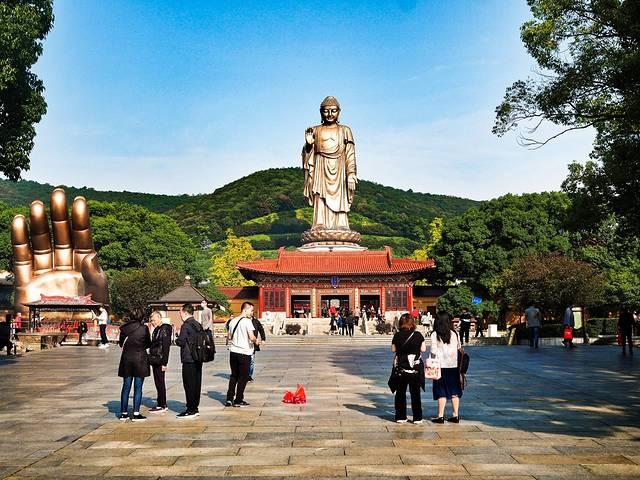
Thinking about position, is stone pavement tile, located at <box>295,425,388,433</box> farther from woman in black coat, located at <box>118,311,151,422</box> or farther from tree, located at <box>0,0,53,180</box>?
tree, located at <box>0,0,53,180</box>

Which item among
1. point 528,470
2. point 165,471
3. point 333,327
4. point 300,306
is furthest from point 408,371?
point 300,306

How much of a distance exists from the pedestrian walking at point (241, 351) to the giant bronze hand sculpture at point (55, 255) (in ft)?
88.0

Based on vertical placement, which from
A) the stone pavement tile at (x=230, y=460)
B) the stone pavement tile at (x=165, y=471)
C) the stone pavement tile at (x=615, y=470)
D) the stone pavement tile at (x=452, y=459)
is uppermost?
the stone pavement tile at (x=230, y=460)

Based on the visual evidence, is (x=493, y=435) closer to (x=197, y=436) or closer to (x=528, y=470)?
(x=528, y=470)

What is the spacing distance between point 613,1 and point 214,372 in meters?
11.6

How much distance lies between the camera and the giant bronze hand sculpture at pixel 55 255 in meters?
36.2

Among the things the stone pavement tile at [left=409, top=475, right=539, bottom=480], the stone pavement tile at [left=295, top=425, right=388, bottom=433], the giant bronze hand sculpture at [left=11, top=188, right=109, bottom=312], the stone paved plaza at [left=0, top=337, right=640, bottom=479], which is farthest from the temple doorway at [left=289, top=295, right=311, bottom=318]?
the stone pavement tile at [left=409, top=475, right=539, bottom=480]

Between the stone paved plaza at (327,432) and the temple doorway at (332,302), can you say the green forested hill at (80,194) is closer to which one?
the temple doorway at (332,302)

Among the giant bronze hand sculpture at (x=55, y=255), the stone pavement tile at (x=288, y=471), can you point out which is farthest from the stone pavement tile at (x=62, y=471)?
the giant bronze hand sculpture at (x=55, y=255)

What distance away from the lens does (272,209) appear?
419 ft

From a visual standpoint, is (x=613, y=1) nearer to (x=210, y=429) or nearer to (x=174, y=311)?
(x=210, y=429)

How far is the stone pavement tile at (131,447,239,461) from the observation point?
24.7 ft

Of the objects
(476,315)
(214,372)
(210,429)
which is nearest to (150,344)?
(210,429)

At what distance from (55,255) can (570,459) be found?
33.4 metres
